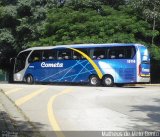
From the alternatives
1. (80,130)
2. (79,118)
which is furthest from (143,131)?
(79,118)

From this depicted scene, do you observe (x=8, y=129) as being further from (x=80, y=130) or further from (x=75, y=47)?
(x=75, y=47)

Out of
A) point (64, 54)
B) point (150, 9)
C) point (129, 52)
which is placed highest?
Answer: point (150, 9)

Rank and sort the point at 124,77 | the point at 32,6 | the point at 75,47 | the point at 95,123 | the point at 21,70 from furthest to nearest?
the point at 32,6
the point at 21,70
the point at 75,47
the point at 124,77
the point at 95,123

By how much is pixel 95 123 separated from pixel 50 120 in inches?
49.0

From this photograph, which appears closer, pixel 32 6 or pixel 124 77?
pixel 124 77

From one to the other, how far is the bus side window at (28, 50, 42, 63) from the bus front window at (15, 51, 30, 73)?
1.51 ft

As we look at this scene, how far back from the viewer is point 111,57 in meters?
32.0

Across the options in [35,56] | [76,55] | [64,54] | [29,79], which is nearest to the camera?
[76,55]

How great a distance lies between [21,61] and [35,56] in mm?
1796

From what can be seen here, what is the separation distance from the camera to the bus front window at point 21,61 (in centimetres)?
3668

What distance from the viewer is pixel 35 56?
3597cm

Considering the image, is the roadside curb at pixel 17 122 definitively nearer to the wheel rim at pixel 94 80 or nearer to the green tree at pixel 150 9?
the wheel rim at pixel 94 80

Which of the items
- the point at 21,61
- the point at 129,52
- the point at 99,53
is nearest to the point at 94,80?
the point at 99,53

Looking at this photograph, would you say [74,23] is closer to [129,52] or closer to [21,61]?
[21,61]
